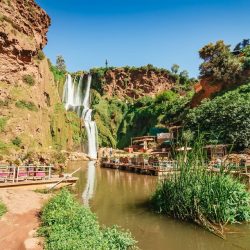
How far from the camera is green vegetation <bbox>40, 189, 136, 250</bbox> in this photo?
7.65 metres

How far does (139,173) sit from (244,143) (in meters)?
12.2

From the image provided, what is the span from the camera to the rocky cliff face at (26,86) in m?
34.8

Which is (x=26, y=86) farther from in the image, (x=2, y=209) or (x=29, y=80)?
(x=2, y=209)

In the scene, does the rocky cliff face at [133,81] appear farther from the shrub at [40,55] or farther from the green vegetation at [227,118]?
the green vegetation at [227,118]

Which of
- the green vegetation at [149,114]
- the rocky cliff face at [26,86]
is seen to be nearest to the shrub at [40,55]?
the rocky cliff face at [26,86]

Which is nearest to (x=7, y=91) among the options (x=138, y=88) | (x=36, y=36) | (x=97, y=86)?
(x=36, y=36)

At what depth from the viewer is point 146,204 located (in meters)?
15.0

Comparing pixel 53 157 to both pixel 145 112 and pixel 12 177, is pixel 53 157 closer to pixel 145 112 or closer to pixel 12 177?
pixel 12 177

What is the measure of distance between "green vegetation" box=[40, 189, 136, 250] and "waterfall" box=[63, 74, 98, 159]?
145 feet

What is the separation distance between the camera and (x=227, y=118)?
34.6m

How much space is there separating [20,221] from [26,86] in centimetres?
3444

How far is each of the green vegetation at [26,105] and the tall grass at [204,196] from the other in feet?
99.7

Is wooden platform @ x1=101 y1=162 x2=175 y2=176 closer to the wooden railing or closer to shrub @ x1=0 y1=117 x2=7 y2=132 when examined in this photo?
the wooden railing

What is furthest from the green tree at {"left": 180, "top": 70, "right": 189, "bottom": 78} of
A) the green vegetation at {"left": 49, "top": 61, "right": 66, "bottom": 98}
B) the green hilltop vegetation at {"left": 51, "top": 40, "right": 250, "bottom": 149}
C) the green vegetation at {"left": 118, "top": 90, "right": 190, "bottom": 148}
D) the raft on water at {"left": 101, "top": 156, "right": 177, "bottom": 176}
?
the raft on water at {"left": 101, "top": 156, "right": 177, "bottom": 176}
